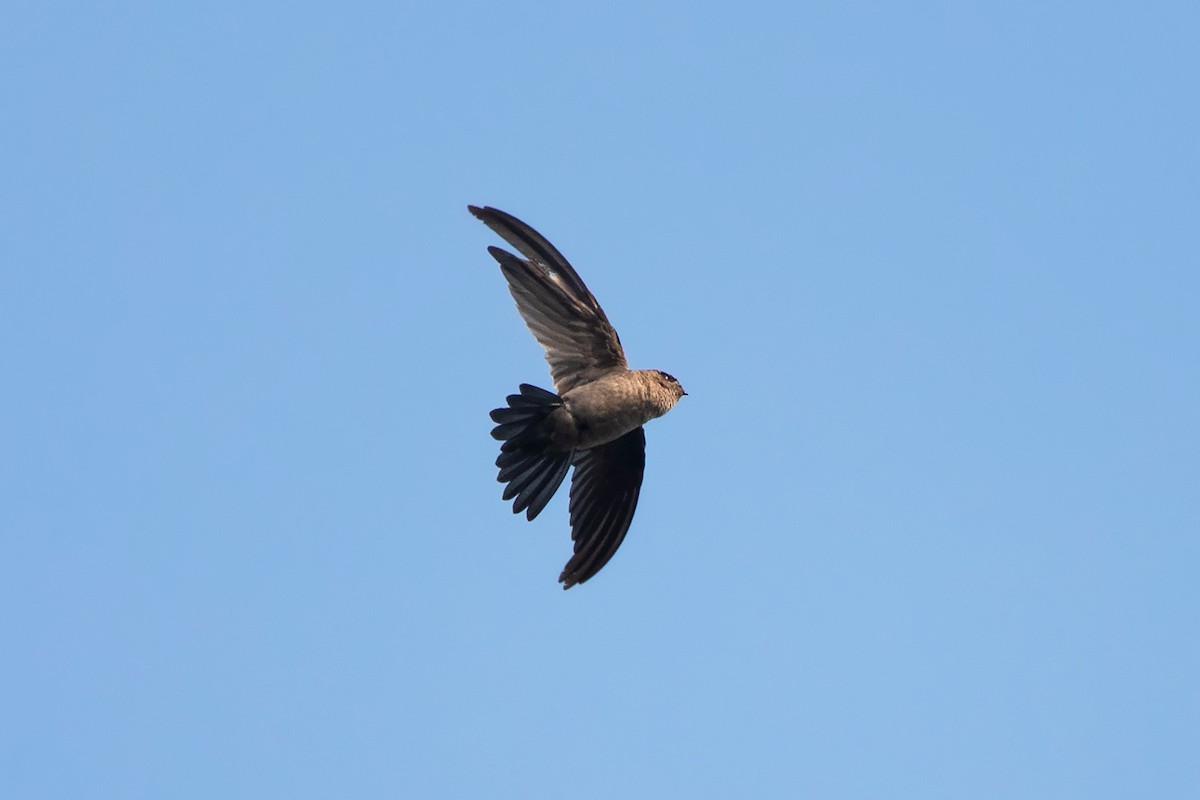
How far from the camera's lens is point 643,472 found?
1578 centimetres

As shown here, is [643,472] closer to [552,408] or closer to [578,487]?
[578,487]

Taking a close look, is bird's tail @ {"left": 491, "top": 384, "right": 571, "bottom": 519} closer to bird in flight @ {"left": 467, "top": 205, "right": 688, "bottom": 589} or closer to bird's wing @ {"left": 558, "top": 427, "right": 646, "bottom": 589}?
bird in flight @ {"left": 467, "top": 205, "right": 688, "bottom": 589}

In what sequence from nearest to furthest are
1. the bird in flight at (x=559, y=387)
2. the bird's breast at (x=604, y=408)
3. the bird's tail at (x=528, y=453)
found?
the bird's tail at (x=528, y=453) → the bird in flight at (x=559, y=387) → the bird's breast at (x=604, y=408)

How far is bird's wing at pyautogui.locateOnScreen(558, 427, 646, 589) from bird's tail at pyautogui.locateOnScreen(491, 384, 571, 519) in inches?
41.4

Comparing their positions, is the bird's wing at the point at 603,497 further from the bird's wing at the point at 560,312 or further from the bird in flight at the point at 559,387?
the bird's wing at the point at 560,312

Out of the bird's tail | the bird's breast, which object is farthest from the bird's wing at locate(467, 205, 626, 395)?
the bird's tail

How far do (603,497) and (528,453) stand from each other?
150 cm

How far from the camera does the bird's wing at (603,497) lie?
50.9 ft

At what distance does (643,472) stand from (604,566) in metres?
0.91

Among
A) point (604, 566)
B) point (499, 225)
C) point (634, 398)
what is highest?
point (499, 225)

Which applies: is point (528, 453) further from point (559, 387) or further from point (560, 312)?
point (560, 312)

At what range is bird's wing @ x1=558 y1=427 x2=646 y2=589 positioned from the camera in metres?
15.5

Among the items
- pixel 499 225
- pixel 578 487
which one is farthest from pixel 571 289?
pixel 578 487

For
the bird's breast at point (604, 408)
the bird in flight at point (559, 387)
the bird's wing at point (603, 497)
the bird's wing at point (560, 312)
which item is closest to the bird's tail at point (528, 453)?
the bird in flight at point (559, 387)
